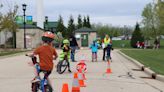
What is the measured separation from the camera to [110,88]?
13375 mm

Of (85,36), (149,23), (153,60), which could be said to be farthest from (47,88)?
(149,23)

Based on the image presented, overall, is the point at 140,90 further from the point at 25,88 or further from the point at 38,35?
the point at 38,35

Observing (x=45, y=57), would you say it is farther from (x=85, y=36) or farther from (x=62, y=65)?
(x=85, y=36)

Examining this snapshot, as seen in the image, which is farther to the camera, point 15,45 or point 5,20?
point 15,45

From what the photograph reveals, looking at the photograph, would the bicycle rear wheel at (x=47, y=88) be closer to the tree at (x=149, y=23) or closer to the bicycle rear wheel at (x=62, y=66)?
the bicycle rear wheel at (x=62, y=66)

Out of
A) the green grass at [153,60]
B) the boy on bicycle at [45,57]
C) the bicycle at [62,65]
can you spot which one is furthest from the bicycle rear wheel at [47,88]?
the green grass at [153,60]

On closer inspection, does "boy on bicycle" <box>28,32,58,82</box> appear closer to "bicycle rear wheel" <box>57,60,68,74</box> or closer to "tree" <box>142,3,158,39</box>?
"bicycle rear wheel" <box>57,60,68,74</box>

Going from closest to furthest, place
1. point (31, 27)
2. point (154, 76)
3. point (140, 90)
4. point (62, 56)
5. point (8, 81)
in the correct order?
point (140, 90) < point (8, 81) < point (154, 76) < point (62, 56) < point (31, 27)

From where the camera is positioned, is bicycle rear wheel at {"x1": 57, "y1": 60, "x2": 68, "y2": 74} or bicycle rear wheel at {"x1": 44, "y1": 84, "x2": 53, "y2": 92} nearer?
bicycle rear wheel at {"x1": 44, "y1": 84, "x2": 53, "y2": 92}

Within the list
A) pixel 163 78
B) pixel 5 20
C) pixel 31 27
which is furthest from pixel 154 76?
pixel 31 27

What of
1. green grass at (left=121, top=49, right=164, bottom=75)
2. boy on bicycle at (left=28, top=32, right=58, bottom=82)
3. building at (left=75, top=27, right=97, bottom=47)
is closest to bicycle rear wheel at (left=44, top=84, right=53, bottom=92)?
boy on bicycle at (left=28, top=32, right=58, bottom=82)

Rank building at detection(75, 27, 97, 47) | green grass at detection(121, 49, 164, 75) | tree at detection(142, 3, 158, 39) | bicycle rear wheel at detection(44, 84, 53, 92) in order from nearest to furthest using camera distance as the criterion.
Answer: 1. bicycle rear wheel at detection(44, 84, 53, 92)
2. green grass at detection(121, 49, 164, 75)
3. building at detection(75, 27, 97, 47)
4. tree at detection(142, 3, 158, 39)

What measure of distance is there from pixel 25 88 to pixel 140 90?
11.4 feet

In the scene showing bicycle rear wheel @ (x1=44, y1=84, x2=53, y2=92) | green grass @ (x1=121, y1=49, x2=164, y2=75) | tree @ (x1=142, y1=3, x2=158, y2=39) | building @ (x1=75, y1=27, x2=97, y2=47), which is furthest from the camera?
tree @ (x1=142, y1=3, x2=158, y2=39)
